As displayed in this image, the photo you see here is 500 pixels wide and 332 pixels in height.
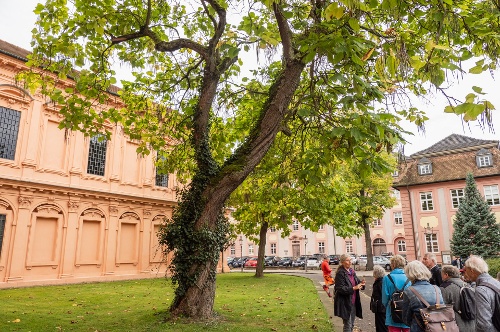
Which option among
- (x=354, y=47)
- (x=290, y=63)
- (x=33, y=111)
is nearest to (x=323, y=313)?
Answer: (x=290, y=63)

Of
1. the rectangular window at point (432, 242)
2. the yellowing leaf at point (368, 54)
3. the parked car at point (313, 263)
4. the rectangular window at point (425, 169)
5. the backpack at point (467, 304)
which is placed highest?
the rectangular window at point (425, 169)

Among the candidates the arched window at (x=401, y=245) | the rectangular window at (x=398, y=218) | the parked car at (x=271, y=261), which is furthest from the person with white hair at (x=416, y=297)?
the rectangular window at (x=398, y=218)

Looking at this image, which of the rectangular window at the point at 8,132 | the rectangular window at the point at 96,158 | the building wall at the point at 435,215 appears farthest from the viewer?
the building wall at the point at 435,215

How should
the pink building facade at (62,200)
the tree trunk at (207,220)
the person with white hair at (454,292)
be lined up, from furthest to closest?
1. the pink building facade at (62,200)
2. the tree trunk at (207,220)
3. the person with white hair at (454,292)

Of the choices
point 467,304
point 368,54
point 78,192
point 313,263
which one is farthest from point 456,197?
point 368,54

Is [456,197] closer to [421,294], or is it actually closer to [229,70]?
[229,70]

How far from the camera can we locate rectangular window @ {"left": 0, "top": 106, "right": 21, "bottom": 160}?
67.1 feet

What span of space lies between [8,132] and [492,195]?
42.0m

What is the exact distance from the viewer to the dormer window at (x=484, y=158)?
37312mm

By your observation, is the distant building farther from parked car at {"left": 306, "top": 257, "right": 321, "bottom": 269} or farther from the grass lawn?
the grass lawn

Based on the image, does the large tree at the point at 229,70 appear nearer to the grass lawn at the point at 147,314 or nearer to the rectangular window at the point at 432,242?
the grass lawn at the point at 147,314

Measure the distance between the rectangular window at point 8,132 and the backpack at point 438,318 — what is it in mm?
22675

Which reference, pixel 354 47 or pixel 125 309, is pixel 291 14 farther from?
pixel 125 309

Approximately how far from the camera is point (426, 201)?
3962cm
